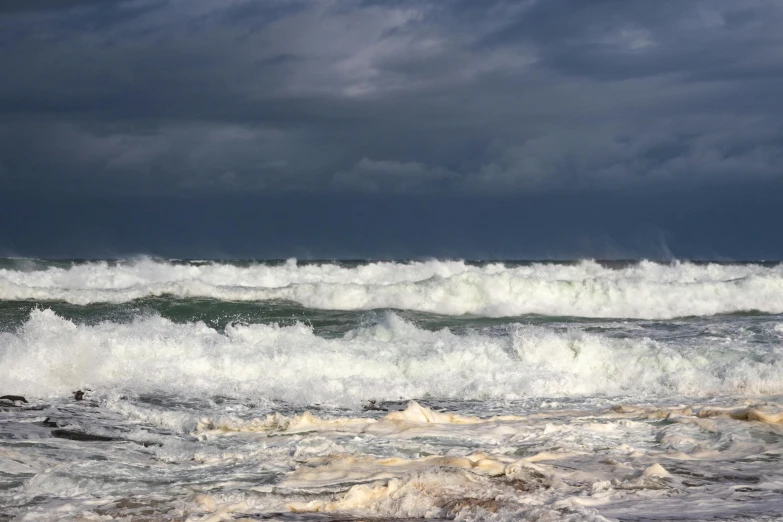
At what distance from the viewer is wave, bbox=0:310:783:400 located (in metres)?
12.4

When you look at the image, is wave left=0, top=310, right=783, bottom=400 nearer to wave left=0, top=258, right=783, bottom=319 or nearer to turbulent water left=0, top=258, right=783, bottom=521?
turbulent water left=0, top=258, right=783, bottom=521

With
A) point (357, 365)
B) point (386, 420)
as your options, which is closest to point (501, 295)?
point (357, 365)

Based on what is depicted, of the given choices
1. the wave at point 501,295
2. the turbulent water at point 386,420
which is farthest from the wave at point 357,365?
the wave at point 501,295

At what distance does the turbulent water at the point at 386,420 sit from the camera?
20.3 ft

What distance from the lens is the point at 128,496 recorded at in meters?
6.42

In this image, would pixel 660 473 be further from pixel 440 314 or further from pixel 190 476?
pixel 440 314

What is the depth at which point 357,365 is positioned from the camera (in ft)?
45.2

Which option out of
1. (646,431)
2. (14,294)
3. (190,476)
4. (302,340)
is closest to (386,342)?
(302,340)

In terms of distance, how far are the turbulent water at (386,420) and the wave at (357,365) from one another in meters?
0.04

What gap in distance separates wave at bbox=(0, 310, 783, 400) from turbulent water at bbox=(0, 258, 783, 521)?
0.13ft

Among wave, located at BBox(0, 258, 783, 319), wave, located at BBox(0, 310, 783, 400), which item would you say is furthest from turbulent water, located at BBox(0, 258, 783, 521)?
wave, located at BBox(0, 258, 783, 319)

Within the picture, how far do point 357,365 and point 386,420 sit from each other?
15.3ft

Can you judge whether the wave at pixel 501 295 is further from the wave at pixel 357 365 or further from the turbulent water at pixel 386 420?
the wave at pixel 357 365

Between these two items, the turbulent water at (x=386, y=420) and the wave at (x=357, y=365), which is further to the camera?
the wave at (x=357, y=365)
